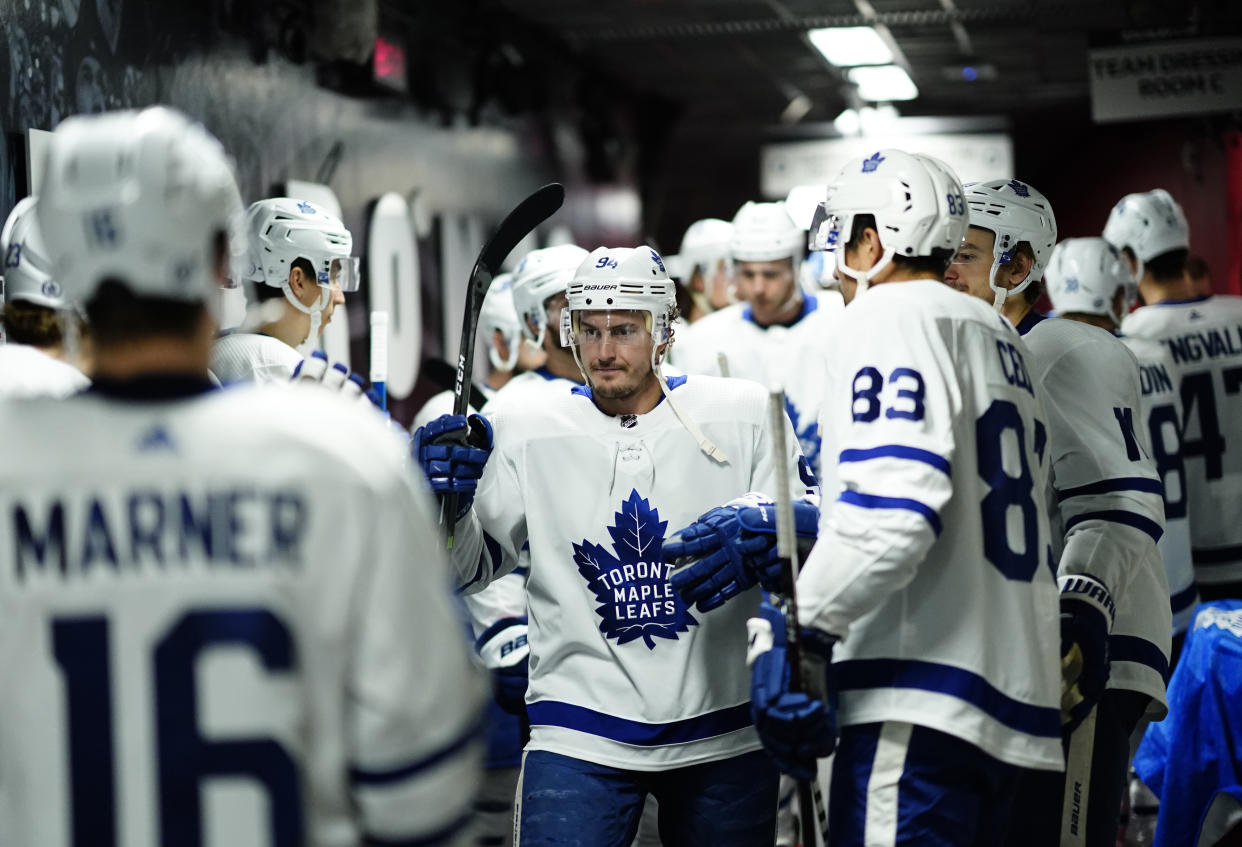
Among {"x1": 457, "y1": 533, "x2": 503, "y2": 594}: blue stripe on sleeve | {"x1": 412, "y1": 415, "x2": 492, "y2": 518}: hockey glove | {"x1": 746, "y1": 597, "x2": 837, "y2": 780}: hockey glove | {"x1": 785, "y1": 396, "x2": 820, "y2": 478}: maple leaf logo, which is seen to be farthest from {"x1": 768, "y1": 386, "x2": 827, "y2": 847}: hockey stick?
{"x1": 785, "y1": 396, "x2": 820, "y2": 478}: maple leaf logo

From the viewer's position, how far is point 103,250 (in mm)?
1666

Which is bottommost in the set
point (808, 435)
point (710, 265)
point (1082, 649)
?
point (1082, 649)

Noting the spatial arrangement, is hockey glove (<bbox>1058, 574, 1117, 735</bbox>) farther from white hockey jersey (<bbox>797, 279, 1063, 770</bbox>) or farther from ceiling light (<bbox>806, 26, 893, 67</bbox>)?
ceiling light (<bbox>806, 26, 893, 67</bbox>)

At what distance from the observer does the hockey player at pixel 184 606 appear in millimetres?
1630

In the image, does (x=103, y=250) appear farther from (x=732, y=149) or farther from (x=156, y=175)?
(x=732, y=149)

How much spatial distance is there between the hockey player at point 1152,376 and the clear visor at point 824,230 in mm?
1666

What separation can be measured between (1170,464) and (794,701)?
8.35 ft

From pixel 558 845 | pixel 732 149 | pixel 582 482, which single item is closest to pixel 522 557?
pixel 582 482

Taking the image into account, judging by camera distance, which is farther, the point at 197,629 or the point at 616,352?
the point at 616,352

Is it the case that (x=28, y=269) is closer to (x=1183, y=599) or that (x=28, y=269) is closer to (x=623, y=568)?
(x=623, y=568)

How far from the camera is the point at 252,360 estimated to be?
12.1 ft

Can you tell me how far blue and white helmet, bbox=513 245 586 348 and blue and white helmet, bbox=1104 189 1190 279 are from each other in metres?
2.09

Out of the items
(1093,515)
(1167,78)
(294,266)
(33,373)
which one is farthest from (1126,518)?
(1167,78)

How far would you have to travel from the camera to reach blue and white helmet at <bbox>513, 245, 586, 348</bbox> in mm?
4711
